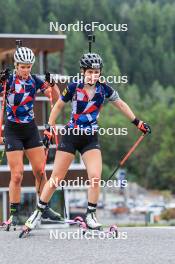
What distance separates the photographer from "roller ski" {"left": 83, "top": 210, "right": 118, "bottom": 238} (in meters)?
12.0

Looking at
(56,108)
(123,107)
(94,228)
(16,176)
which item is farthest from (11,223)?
(123,107)

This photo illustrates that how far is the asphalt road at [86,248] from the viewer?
961cm

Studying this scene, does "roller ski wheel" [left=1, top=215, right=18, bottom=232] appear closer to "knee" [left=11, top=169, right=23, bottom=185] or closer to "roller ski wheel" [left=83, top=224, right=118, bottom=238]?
"knee" [left=11, top=169, right=23, bottom=185]

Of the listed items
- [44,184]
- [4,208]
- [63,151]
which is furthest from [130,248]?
[4,208]

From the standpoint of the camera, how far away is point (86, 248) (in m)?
10.6

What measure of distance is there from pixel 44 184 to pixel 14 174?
67cm

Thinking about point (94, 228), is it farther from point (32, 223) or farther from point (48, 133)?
point (48, 133)

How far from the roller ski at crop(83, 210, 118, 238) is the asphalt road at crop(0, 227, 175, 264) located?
0.25ft

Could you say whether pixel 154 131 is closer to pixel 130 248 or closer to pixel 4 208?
pixel 4 208

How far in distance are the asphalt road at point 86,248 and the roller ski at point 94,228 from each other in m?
0.08

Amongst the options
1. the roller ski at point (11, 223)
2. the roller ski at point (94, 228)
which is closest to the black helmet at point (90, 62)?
the roller ski at point (94, 228)

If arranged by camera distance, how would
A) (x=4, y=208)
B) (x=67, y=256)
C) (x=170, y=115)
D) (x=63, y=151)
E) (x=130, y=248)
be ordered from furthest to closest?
(x=170, y=115) → (x=4, y=208) → (x=63, y=151) → (x=130, y=248) → (x=67, y=256)

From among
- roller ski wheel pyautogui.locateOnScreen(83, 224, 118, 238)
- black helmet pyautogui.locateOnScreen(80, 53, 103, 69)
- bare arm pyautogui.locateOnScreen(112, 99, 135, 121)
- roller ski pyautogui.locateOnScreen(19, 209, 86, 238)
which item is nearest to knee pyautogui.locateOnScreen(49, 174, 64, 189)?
roller ski pyautogui.locateOnScreen(19, 209, 86, 238)

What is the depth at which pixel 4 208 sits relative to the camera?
44.5 metres
